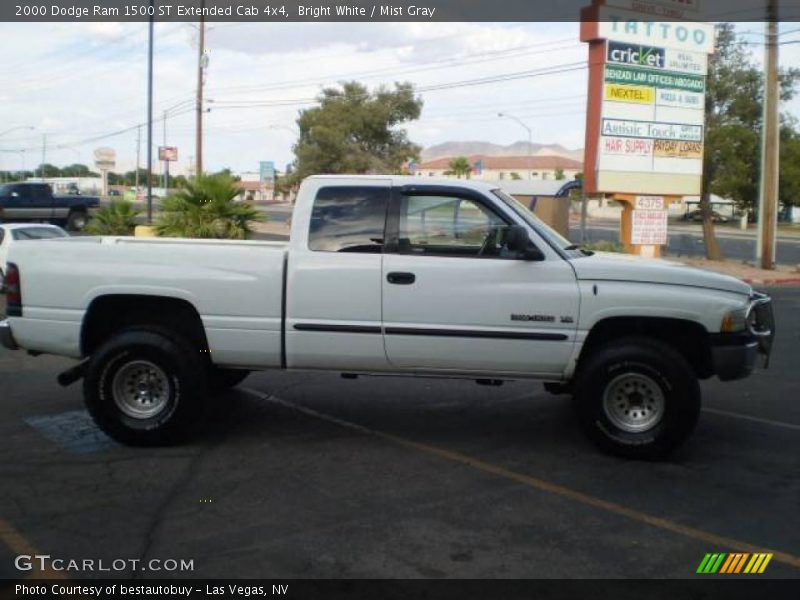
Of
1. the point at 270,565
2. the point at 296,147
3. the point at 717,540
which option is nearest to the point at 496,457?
the point at 717,540

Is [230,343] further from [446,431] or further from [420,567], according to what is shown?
[420,567]

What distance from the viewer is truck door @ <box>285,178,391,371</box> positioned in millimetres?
6152

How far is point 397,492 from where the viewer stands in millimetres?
5422

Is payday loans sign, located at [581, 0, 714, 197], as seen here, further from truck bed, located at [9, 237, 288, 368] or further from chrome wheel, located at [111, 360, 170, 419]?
chrome wheel, located at [111, 360, 170, 419]

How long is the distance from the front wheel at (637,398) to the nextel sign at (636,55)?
15.6m

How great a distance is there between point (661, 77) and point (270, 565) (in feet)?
63.6

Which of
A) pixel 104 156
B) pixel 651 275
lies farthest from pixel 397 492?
pixel 104 156

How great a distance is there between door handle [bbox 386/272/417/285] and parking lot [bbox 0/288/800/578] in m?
1.28

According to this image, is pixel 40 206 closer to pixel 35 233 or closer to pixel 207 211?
pixel 35 233

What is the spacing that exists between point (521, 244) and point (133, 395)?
313cm

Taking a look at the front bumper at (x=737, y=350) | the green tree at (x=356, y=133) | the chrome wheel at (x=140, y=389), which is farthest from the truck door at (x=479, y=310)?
the green tree at (x=356, y=133)

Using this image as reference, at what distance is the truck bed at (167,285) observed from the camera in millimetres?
6234

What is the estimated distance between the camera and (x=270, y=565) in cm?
428

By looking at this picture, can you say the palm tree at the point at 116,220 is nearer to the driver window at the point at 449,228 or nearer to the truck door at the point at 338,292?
the truck door at the point at 338,292
